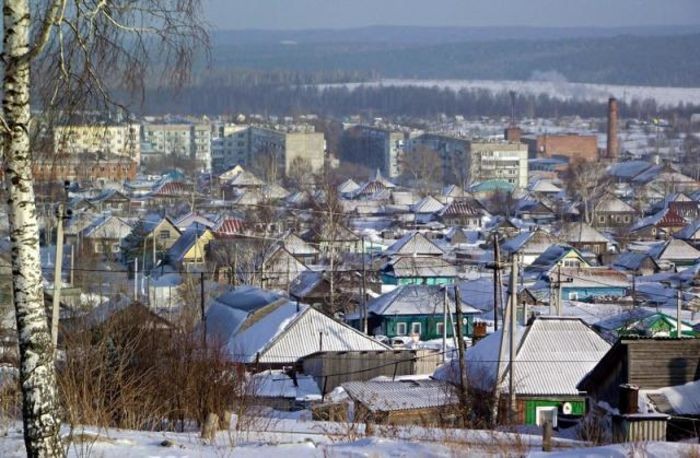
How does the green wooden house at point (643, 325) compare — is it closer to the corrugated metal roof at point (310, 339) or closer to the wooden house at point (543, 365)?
the wooden house at point (543, 365)

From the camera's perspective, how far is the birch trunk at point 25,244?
240cm

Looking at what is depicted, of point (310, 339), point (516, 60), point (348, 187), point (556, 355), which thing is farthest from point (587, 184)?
point (516, 60)

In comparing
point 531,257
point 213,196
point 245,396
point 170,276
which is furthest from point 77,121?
point 213,196

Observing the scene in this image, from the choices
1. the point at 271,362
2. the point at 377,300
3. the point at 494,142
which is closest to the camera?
the point at 271,362

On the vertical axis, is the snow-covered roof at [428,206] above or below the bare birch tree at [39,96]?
below

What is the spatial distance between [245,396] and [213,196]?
79.4 ft

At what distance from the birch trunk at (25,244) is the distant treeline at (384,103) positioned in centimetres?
5958

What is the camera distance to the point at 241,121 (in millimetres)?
47781

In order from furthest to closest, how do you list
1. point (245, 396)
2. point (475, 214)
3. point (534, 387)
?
point (475, 214) → point (534, 387) → point (245, 396)

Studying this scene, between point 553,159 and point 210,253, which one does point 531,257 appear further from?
point 553,159

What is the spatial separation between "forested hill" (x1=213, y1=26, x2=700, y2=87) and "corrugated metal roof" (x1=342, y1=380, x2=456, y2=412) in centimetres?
8596

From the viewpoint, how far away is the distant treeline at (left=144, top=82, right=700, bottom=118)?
65.2 m

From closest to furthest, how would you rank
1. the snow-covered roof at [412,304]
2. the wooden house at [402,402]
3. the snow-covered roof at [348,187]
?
the wooden house at [402,402] < the snow-covered roof at [412,304] < the snow-covered roof at [348,187]

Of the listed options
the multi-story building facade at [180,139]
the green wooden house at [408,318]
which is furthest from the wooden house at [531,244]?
the multi-story building facade at [180,139]
